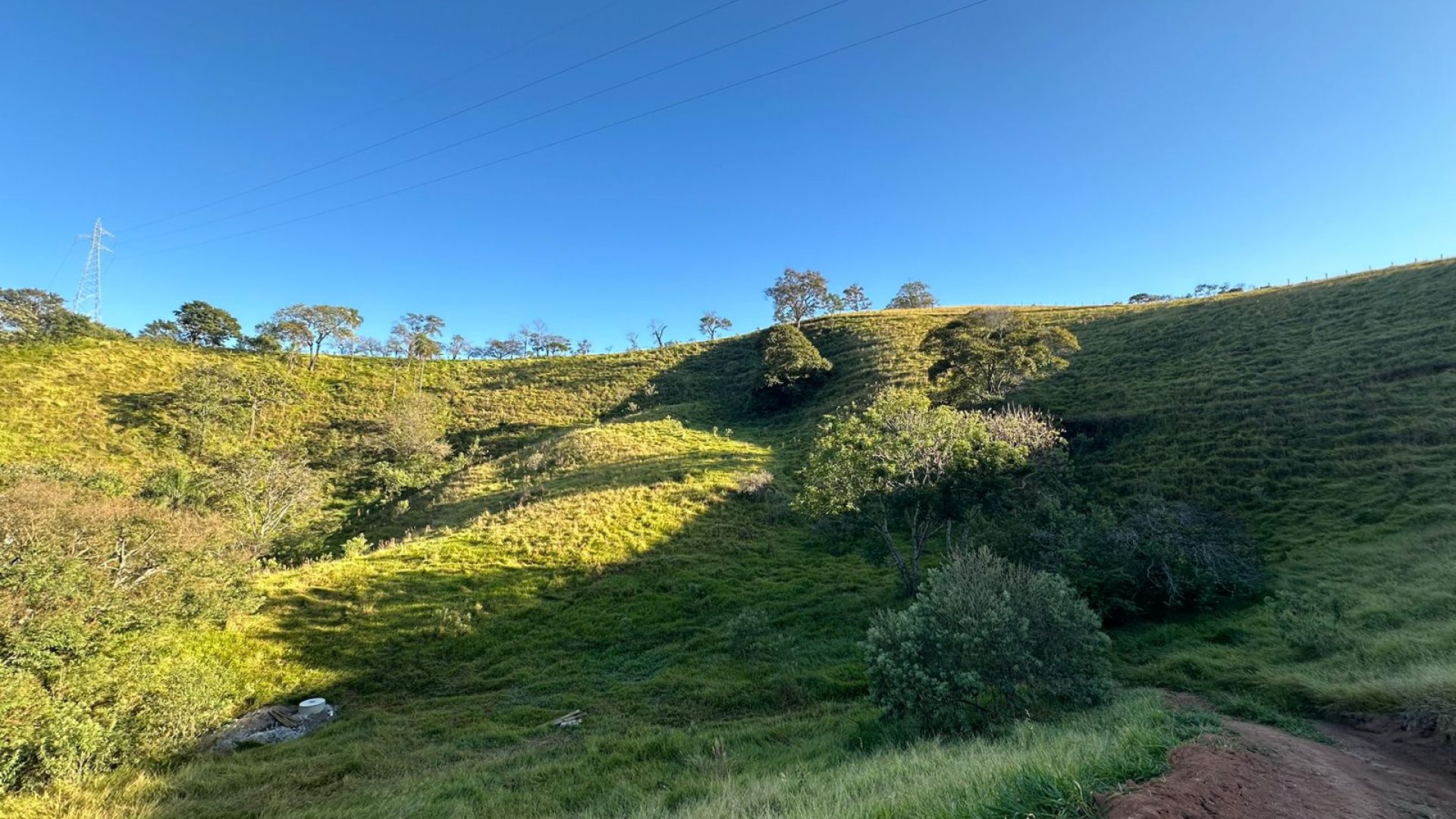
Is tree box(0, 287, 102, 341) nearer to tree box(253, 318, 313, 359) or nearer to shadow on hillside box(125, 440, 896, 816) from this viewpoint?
tree box(253, 318, 313, 359)

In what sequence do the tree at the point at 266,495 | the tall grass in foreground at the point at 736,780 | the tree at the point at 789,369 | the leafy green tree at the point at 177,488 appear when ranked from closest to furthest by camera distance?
the tall grass in foreground at the point at 736,780, the leafy green tree at the point at 177,488, the tree at the point at 266,495, the tree at the point at 789,369

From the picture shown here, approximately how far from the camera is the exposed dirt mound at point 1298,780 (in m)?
4.46

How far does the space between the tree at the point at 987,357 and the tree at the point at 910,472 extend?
55.7 feet

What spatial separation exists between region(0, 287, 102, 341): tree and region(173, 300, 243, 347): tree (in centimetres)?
642

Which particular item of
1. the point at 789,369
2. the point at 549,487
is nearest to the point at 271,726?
the point at 549,487

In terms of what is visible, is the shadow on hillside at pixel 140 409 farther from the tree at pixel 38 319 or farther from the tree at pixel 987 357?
the tree at pixel 987 357

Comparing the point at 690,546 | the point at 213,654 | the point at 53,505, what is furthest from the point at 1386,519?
the point at 53,505

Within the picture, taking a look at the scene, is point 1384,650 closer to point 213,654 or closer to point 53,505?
point 213,654

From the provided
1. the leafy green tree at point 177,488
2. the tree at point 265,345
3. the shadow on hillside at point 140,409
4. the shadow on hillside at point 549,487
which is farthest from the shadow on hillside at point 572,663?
the tree at point 265,345

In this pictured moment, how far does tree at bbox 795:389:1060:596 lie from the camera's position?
15.9m

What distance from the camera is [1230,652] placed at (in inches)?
456

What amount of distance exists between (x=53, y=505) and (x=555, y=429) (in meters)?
35.3

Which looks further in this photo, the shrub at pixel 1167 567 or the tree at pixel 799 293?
the tree at pixel 799 293

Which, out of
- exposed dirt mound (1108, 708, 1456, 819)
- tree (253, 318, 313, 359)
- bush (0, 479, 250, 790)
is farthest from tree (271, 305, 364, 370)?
exposed dirt mound (1108, 708, 1456, 819)
